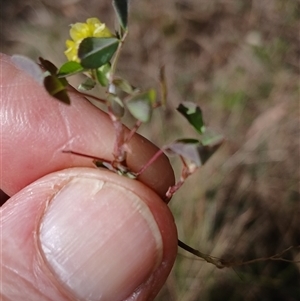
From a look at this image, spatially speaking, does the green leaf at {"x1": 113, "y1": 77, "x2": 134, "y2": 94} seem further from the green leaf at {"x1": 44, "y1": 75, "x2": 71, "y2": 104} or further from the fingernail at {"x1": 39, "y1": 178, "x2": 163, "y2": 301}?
the fingernail at {"x1": 39, "y1": 178, "x2": 163, "y2": 301}

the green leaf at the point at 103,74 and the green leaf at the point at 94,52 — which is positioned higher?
the green leaf at the point at 94,52

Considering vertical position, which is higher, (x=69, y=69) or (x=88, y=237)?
(x=69, y=69)

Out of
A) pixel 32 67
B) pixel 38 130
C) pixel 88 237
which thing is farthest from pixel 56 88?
pixel 38 130

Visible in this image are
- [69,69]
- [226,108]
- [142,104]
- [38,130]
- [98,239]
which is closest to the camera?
[142,104]

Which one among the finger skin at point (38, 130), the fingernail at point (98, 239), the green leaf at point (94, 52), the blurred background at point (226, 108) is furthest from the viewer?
the blurred background at point (226, 108)

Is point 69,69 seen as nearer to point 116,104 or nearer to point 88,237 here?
point 116,104

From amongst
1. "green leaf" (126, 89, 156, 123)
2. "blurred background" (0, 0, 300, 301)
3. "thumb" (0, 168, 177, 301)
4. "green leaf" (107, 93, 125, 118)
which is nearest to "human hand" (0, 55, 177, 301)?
"thumb" (0, 168, 177, 301)

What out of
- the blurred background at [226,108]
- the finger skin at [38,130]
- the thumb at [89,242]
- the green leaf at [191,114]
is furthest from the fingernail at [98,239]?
the blurred background at [226,108]

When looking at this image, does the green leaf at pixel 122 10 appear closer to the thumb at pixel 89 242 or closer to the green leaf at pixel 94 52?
the green leaf at pixel 94 52
